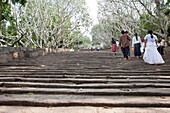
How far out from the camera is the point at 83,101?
2.90m

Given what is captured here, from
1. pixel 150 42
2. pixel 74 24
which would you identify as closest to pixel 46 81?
pixel 150 42

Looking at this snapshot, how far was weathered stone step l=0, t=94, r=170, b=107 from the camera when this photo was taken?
279 cm

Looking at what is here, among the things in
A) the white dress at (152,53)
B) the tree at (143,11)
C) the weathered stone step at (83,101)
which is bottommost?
the weathered stone step at (83,101)

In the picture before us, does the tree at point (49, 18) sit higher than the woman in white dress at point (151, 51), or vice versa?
the tree at point (49, 18)

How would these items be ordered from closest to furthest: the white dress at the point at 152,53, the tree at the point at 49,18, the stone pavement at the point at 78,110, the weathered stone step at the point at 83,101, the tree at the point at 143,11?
the stone pavement at the point at 78,110
the weathered stone step at the point at 83,101
the white dress at the point at 152,53
the tree at the point at 143,11
the tree at the point at 49,18

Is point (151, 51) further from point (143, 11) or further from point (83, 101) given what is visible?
point (143, 11)

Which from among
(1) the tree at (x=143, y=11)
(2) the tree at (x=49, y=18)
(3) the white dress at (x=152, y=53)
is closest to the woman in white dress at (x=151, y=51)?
(3) the white dress at (x=152, y=53)

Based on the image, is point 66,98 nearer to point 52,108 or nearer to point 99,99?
point 52,108

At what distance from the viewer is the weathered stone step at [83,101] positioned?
2.79 m

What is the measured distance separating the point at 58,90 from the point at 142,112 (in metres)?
1.74

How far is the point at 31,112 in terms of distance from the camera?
2.58 meters

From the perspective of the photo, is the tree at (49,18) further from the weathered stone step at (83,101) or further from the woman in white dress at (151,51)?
the weathered stone step at (83,101)

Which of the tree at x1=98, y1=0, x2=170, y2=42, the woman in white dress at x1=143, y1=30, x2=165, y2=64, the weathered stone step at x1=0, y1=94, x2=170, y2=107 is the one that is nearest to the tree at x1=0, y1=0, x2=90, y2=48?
the tree at x1=98, y1=0, x2=170, y2=42

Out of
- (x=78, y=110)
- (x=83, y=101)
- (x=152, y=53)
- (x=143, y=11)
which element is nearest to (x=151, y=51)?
(x=152, y=53)
